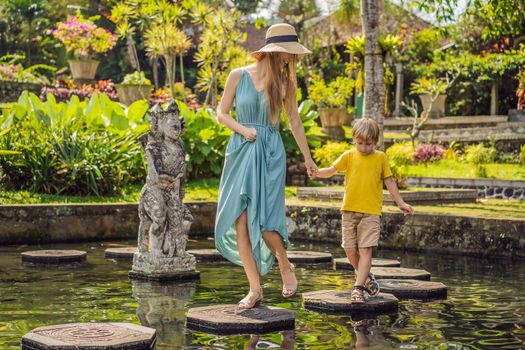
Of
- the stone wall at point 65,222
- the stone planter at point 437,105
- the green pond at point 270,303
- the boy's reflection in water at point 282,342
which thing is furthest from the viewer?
Answer: the stone planter at point 437,105

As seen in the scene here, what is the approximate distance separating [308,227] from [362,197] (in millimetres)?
5940

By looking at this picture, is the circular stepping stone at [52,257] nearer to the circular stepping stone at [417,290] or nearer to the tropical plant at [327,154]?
the circular stepping stone at [417,290]

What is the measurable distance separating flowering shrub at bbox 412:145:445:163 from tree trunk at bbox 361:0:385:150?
24.5 ft

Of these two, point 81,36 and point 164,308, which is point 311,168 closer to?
point 164,308

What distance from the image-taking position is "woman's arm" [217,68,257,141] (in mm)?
6348

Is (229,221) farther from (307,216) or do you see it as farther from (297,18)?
(297,18)

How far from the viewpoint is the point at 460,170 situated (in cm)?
2058

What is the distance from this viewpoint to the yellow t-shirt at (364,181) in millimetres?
6965

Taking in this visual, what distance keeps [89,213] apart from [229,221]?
6177 mm

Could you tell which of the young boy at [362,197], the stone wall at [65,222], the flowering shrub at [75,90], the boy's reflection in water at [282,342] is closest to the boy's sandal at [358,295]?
the young boy at [362,197]

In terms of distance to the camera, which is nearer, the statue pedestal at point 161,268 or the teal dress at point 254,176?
the teal dress at point 254,176

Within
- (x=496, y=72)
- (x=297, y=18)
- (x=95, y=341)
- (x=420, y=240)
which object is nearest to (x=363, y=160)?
(x=95, y=341)

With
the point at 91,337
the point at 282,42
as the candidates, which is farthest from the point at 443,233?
the point at 91,337

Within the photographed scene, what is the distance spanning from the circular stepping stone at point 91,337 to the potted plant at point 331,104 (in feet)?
58.1
